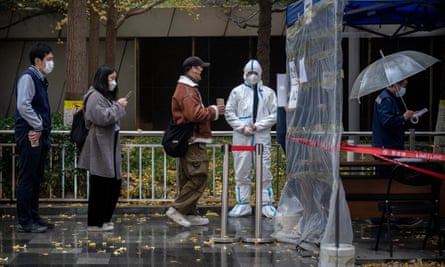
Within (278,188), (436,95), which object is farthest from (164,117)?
(278,188)

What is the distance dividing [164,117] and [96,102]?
19361 mm

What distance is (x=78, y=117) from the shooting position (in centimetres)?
1003

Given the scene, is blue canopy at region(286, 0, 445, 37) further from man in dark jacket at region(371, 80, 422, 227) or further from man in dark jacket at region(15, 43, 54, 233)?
man in dark jacket at region(15, 43, 54, 233)

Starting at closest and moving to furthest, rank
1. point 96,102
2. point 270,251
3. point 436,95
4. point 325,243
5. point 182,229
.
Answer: point 325,243 → point 270,251 → point 96,102 → point 182,229 → point 436,95

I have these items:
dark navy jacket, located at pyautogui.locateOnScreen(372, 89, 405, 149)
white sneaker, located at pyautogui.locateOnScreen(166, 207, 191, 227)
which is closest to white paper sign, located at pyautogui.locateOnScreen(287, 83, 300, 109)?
dark navy jacket, located at pyautogui.locateOnScreen(372, 89, 405, 149)

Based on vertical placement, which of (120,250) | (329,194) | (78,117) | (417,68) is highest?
(417,68)

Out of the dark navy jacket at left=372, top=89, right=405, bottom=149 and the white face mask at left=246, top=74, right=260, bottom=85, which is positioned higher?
the white face mask at left=246, top=74, right=260, bottom=85

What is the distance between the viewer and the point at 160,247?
30.0 feet

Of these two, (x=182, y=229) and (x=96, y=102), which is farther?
(x=182, y=229)

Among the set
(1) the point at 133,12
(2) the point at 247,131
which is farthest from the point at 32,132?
(1) the point at 133,12

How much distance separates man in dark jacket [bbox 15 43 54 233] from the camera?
969 centimetres

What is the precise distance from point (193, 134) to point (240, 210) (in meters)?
1.59

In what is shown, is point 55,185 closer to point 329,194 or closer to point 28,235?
point 28,235

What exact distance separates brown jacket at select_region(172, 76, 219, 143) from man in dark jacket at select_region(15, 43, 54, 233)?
1642 mm
